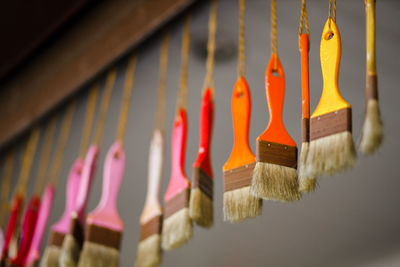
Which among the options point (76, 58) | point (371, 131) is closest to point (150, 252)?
point (371, 131)

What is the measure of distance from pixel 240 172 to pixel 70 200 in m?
0.74

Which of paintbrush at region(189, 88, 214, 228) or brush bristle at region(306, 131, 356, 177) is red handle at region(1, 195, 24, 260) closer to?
paintbrush at region(189, 88, 214, 228)

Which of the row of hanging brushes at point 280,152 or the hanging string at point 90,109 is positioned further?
the hanging string at point 90,109

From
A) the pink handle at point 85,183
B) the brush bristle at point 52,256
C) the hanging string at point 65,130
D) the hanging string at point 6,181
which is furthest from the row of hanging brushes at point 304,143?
the hanging string at point 6,181

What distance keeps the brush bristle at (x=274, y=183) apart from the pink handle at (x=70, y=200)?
31.3 inches

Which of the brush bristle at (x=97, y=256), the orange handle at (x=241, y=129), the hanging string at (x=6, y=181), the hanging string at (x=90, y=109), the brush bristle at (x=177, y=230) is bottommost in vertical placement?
the brush bristle at (x=97, y=256)

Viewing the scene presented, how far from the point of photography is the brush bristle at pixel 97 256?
152 centimetres

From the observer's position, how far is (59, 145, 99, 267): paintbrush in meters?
1.59

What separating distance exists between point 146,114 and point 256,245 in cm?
78

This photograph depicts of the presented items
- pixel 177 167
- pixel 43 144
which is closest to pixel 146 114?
pixel 43 144

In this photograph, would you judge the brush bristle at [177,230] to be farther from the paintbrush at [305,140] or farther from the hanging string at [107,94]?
the hanging string at [107,94]

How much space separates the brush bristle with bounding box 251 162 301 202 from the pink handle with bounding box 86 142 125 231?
556 mm

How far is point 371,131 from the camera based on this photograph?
990 millimetres

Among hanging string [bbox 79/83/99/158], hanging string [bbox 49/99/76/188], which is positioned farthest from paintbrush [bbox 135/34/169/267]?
hanging string [bbox 49/99/76/188]
